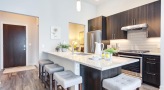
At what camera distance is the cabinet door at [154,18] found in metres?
3.03

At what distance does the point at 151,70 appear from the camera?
9.48 feet

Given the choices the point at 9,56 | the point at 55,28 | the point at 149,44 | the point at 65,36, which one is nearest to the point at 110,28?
the point at 149,44

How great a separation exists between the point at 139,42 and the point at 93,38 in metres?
1.97

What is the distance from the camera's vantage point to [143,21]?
3406 mm

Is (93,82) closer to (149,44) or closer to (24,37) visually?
(149,44)

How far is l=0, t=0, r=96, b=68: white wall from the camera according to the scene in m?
3.54

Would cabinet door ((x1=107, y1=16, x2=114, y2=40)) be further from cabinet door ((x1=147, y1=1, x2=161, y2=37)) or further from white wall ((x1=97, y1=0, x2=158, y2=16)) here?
cabinet door ((x1=147, y1=1, x2=161, y2=37))

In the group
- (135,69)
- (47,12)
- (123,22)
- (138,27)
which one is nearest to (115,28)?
(123,22)

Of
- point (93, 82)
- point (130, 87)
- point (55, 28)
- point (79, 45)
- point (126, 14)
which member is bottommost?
point (93, 82)

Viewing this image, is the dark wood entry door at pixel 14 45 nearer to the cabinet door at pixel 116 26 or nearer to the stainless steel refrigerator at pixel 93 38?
the stainless steel refrigerator at pixel 93 38

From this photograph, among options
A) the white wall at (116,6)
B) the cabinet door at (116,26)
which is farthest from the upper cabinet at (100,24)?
the white wall at (116,6)

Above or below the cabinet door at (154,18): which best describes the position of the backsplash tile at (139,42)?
below

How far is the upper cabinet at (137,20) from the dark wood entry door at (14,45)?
→ 4.50m

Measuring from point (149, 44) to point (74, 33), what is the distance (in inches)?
221
